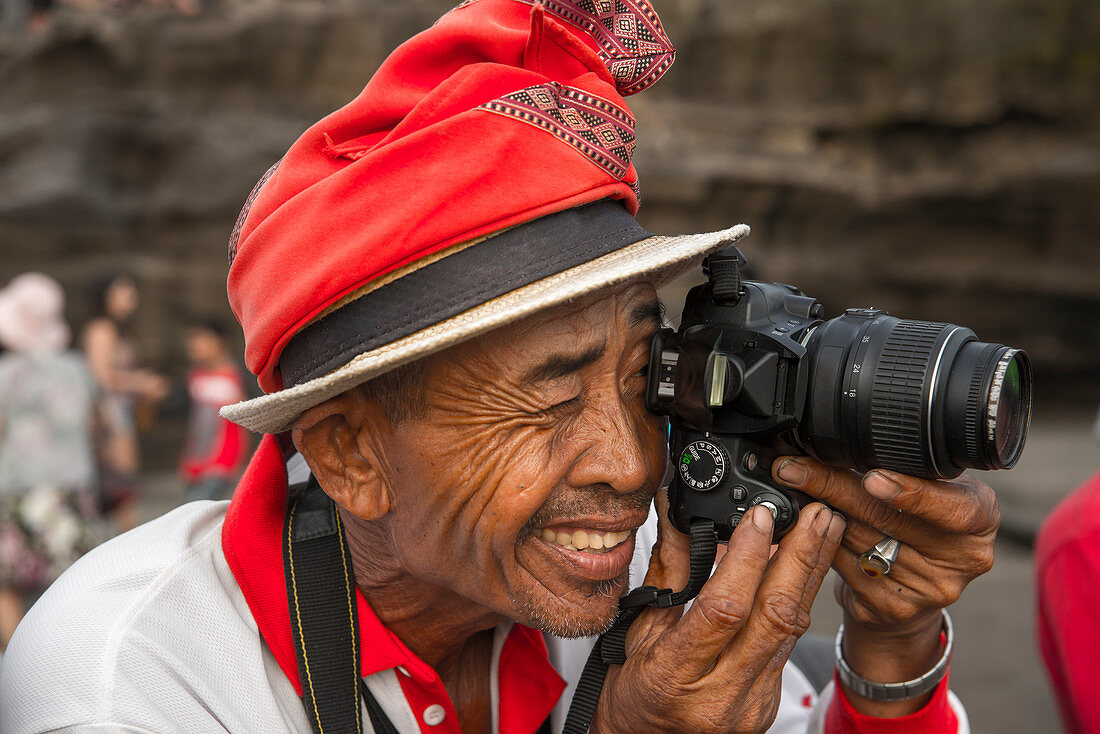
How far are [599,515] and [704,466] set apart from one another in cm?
19

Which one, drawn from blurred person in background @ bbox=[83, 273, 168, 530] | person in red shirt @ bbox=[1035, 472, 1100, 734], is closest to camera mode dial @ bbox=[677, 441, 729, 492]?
person in red shirt @ bbox=[1035, 472, 1100, 734]

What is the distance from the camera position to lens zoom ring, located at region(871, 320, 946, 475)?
1363 mm

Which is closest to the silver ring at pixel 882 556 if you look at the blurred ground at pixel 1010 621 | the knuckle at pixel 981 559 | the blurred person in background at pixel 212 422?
the knuckle at pixel 981 559

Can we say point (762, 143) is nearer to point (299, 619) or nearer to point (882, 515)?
point (882, 515)

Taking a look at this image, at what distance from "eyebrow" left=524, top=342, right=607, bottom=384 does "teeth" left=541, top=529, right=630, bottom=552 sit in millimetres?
237

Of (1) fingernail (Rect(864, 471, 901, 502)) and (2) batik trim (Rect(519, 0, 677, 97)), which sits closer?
(1) fingernail (Rect(864, 471, 901, 502))

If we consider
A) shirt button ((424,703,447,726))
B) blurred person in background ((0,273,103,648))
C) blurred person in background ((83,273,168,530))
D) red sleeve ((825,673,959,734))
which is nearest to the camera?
shirt button ((424,703,447,726))

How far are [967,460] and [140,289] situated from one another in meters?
8.76

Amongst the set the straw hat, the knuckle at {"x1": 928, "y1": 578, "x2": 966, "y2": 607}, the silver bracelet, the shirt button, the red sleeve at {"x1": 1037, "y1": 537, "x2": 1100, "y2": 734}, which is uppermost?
the straw hat

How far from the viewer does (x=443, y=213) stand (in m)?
1.34

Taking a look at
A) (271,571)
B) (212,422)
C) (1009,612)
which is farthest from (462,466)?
(1009,612)

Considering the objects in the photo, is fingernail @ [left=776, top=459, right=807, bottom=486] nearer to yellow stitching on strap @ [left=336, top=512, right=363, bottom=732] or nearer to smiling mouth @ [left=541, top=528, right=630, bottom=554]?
smiling mouth @ [left=541, top=528, right=630, bottom=554]

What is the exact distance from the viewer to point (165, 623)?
4.73 ft

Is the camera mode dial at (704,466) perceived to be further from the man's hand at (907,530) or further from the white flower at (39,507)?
the white flower at (39,507)
